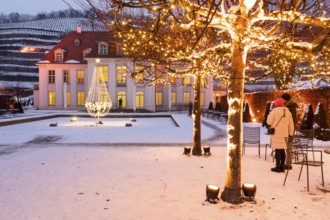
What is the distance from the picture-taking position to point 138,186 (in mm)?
6840

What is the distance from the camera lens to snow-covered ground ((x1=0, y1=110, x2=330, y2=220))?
17.5 ft

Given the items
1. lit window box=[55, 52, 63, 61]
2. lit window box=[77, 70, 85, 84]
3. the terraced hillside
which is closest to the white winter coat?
lit window box=[77, 70, 85, 84]

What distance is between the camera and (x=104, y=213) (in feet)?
17.4

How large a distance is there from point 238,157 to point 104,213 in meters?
2.38

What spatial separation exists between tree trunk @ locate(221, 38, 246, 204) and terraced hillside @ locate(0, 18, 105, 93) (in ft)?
262

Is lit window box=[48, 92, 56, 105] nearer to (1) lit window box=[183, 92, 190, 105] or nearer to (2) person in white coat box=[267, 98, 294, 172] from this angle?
(1) lit window box=[183, 92, 190, 105]

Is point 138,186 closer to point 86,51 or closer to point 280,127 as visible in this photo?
point 280,127

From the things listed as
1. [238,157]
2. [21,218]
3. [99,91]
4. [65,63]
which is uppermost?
[65,63]

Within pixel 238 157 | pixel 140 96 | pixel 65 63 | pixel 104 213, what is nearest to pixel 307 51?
pixel 238 157

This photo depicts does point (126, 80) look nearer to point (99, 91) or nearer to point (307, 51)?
point (99, 91)

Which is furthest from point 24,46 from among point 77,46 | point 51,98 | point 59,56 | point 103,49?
point 103,49

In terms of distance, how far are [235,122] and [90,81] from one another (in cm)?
3592

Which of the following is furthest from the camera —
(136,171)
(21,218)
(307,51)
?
(136,171)

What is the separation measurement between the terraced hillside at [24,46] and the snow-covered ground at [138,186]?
75360mm
